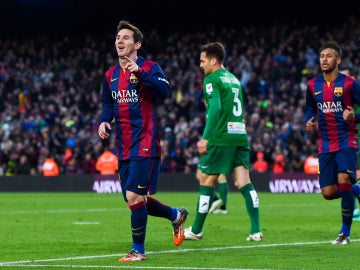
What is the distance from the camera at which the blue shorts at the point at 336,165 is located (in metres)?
11.0

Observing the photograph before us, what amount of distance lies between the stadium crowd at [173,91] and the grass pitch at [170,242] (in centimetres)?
1154

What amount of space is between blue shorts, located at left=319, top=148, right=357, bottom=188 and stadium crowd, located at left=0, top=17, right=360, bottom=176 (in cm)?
1767

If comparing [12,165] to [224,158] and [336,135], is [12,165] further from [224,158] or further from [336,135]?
[336,135]

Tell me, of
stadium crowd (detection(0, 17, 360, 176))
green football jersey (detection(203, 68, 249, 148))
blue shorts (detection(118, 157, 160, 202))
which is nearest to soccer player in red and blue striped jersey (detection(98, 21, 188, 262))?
blue shorts (detection(118, 157, 160, 202))

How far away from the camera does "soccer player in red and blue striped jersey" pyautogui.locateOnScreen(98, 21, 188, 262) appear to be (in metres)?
9.38

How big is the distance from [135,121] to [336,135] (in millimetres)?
2768

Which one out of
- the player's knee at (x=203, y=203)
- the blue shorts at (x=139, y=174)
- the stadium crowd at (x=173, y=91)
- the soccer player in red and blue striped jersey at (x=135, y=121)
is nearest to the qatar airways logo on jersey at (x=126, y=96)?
the soccer player in red and blue striped jersey at (x=135, y=121)

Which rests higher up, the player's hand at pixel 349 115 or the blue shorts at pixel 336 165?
the player's hand at pixel 349 115

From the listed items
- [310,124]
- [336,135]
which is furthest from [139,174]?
[336,135]

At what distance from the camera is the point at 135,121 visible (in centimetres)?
959

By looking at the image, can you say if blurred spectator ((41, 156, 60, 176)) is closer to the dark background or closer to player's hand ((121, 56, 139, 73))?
the dark background

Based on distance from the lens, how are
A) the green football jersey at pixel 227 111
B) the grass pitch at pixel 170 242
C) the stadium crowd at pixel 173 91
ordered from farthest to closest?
the stadium crowd at pixel 173 91, the green football jersey at pixel 227 111, the grass pitch at pixel 170 242

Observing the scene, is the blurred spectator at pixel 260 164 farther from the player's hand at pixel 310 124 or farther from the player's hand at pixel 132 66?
the player's hand at pixel 132 66

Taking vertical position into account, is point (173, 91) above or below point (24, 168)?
above
